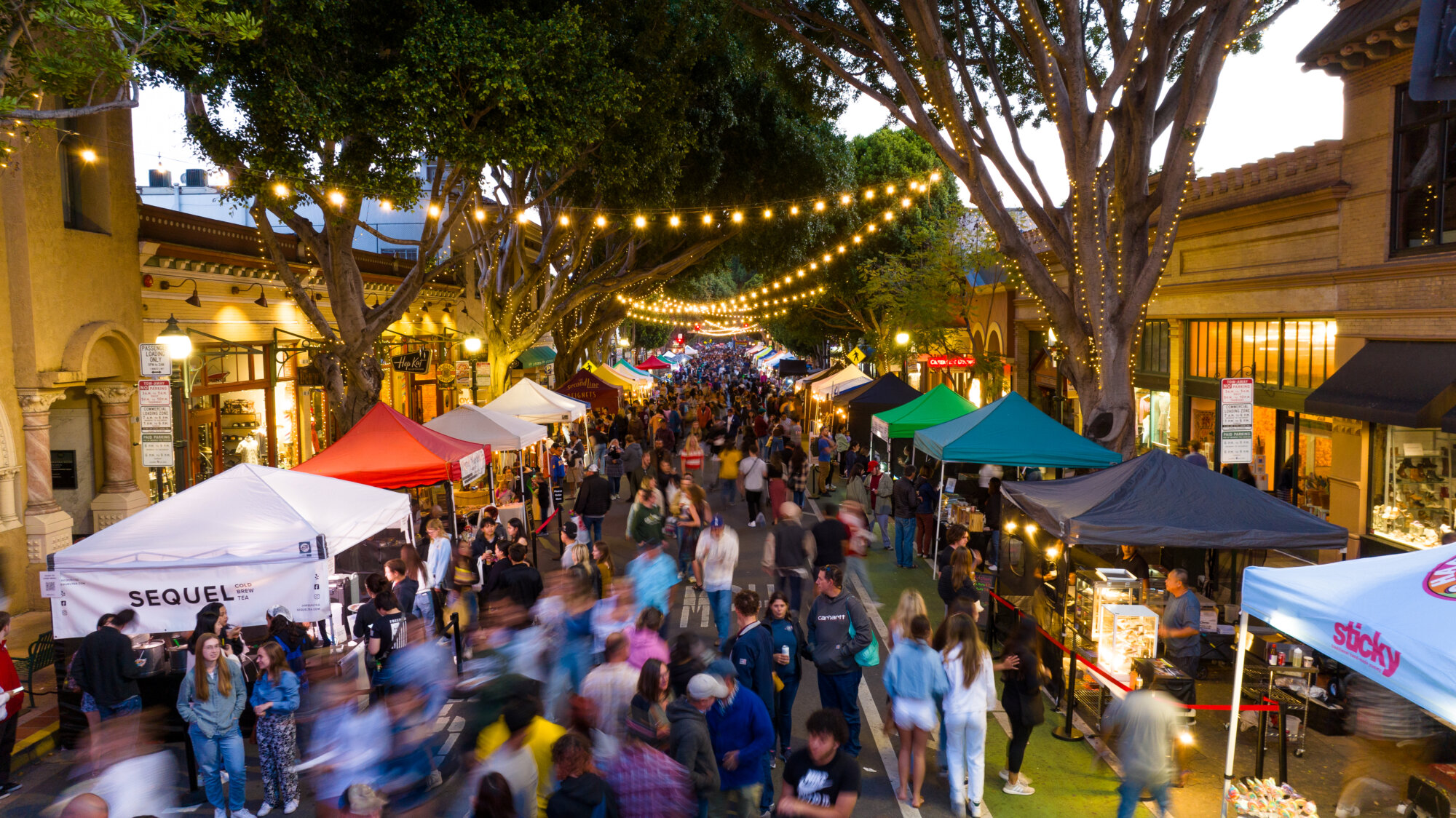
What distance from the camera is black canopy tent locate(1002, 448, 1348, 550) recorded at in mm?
9125

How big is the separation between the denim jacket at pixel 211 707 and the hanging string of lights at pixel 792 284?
17910 millimetres

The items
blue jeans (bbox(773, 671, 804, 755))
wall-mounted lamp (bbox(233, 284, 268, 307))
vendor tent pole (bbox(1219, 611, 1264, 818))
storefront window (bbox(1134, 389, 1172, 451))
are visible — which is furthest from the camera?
storefront window (bbox(1134, 389, 1172, 451))

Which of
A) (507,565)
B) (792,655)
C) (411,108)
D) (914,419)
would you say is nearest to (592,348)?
(914,419)

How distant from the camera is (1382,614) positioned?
18.3 feet

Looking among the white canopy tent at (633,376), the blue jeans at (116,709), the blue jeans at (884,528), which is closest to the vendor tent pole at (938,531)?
the blue jeans at (884,528)

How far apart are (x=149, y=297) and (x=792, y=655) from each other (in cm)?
1279

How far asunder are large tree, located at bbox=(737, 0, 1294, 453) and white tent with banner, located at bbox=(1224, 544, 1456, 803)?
7.67m

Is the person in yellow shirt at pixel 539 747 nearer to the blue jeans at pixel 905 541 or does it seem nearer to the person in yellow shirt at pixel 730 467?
the blue jeans at pixel 905 541

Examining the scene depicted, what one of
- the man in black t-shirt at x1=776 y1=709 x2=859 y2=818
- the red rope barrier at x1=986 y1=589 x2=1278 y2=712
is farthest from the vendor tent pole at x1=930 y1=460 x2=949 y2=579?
the man in black t-shirt at x1=776 y1=709 x2=859 y2=818

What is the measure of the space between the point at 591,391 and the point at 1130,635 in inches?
844

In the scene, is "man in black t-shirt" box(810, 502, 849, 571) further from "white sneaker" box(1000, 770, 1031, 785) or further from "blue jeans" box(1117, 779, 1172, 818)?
"blue jeans" box(1117, 779, 1172, 818)

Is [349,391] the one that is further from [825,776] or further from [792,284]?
[792,284]

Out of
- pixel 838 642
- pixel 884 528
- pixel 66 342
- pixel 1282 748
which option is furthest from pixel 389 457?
pixel 1282 748

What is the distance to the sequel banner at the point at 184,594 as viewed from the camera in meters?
8.30
